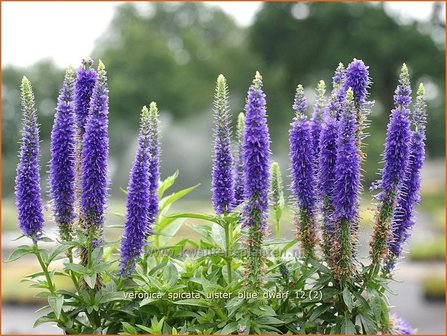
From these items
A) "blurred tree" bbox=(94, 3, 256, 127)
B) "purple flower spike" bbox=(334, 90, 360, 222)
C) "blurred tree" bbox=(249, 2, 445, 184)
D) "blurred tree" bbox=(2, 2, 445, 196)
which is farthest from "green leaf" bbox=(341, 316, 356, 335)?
"blurred tree" bbox=(94, 3, 256, 127)

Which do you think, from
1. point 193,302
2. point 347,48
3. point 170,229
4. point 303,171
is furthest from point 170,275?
point 347,48

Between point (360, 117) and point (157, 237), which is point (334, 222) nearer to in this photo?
point (360, 117)

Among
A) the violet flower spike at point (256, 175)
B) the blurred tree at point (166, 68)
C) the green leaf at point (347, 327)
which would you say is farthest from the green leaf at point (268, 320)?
the blurred tree at point (166, 68)

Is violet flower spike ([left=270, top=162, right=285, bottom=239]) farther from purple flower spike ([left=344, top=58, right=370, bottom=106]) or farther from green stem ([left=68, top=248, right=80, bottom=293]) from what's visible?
green stem ([left=68, top=248, right=80, bottom=293])

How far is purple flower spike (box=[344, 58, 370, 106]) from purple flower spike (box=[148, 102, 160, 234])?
2.49ft

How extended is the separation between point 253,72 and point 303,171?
906 inches

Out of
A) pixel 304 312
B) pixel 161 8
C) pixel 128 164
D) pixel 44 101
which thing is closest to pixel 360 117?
pixel 304 312

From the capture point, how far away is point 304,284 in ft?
8.54

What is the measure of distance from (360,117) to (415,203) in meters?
0.48

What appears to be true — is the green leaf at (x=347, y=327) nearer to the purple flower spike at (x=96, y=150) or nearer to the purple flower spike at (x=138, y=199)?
the purple flower spike at (x=138, y=199)

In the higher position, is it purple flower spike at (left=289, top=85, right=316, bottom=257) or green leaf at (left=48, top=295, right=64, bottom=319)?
purple flower spike at (left=289, top=85, right=316, bottom=257)

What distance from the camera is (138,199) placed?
2506 mm

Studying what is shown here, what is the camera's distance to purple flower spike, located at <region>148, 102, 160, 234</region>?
2.56 m

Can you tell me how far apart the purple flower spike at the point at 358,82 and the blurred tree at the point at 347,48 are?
63.1ft
